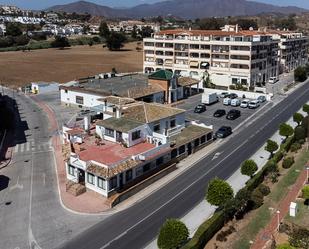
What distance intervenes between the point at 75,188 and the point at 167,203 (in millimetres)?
10052

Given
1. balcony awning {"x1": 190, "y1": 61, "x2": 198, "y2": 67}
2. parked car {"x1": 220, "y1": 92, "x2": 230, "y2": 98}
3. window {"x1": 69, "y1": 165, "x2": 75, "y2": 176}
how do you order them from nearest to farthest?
window {"x1": 69, "y1": 165, "x2": 75, "y2": 176}, parked car {"x1": 220, "y1": 92, "x2": 230, "y2": 98}, balcony awning {"x1": 190, "y1": 61, "x2": 198, "y2": 67}

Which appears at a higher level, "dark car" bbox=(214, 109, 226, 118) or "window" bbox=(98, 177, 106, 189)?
"dark car" bbox=(214, 109, 226, 118)

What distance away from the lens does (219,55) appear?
102875 mm

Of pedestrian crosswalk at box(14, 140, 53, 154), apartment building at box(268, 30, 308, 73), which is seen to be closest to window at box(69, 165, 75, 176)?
pedestrian crosswalk at box(14, 140, 53, 154)

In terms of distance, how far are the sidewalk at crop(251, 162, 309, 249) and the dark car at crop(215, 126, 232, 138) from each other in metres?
17.4

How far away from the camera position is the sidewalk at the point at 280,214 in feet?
105

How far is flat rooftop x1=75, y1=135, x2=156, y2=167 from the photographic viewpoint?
147 ft

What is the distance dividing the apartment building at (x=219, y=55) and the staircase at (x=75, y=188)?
65.9 m

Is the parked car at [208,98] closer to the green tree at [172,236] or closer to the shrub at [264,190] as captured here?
the shrub at [264,190]

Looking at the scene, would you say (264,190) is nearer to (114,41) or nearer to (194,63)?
(194,63)

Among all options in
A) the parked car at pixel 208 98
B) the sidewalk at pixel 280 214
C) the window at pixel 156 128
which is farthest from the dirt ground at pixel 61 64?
the sidewalk at pixel 280 214

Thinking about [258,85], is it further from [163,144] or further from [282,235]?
[282,235]

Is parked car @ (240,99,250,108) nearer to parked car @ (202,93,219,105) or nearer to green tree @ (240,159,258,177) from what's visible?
parked car @ (202,93,219,105)

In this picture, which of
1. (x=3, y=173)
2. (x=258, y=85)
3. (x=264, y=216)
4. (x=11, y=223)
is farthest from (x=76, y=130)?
(x=258, y=85)
